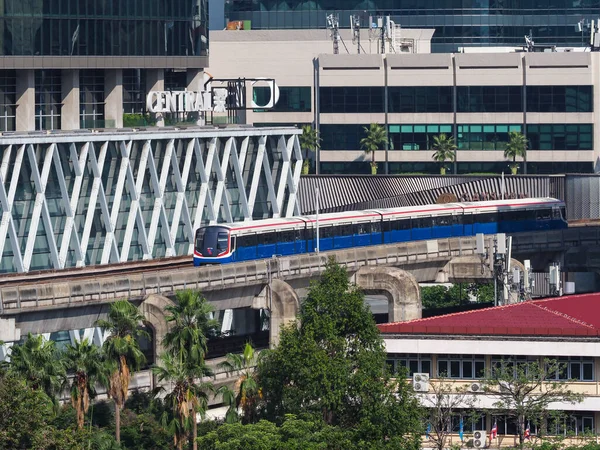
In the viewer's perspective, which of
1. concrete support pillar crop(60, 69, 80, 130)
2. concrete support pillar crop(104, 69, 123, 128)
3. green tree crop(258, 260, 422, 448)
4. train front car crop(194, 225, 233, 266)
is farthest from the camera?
concrete support pillar crop(104, 69, 123, 128)

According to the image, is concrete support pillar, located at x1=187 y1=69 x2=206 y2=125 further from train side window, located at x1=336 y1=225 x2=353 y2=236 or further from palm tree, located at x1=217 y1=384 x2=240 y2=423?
palm tree, located at x1=217 y1=384 x2=240 y2=423

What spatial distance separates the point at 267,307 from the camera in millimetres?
124188

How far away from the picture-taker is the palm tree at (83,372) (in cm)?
9481

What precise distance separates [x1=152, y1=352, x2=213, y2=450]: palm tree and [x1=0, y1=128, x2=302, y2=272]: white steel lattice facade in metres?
38.3

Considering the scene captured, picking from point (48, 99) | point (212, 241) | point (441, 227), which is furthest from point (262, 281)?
point (441, 227)

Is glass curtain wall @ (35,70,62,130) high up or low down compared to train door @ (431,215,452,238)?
up

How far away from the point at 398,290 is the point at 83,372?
3964cm

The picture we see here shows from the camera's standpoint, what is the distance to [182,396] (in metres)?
93.9

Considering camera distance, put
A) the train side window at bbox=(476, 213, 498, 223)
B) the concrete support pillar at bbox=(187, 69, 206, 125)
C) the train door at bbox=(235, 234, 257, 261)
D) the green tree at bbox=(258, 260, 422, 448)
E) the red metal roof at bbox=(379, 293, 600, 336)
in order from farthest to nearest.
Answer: the concrete support pillar at bbox=(187, 69, 206, 125) < the train side window at bbox=(476, 213, 498, 223) < the train door at bbox=(235, 234, 257, 261) < the red metal roof at bbox=(379, 293, 600, 336) < the green tree at bbox=(258, 260, 422, 448)

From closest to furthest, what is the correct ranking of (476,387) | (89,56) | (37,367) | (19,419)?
(19,419)
(37,367)
(476,387)
(89,56)

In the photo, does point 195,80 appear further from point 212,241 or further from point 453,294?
point 453,294

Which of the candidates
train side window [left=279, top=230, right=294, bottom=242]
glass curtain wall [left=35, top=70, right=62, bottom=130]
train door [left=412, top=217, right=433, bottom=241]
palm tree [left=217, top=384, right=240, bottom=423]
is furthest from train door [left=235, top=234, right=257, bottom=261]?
palm tree [left=217, top=384, right=240, bottom=423]

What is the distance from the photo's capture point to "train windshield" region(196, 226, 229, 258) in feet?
435

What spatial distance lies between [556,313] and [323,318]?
51.6 ft
